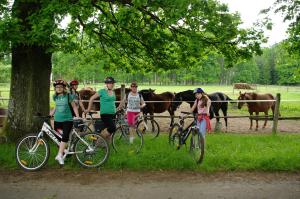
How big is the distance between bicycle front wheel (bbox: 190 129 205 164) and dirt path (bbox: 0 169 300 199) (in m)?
0.55

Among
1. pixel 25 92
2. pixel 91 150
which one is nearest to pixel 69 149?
pixel 91 150

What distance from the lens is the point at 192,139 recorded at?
7.98m

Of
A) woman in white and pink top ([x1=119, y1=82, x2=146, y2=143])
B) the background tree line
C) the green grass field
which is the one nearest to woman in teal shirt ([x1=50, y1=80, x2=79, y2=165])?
the green grass field

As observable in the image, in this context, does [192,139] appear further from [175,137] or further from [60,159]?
[60,159]

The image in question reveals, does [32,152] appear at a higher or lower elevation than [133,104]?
lower

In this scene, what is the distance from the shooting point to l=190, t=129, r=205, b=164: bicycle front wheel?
741cm

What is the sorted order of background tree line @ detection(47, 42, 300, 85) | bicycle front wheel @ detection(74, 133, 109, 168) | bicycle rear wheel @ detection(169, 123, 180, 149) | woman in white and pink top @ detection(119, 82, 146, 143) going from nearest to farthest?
1. bicycle front wheel @ detection(74, 133, 109, 168)
2. bicycle rear wheel @ detection(169, 123, 180, 149)
3. woman in white and pink top @ detection(119, 82, 146, 143)
4. background tree line @ detection(47, 42, 300, 85)

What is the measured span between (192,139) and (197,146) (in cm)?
30

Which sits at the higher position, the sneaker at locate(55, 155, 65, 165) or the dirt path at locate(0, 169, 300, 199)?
the sneaker at locate(55, 155, 65, 165)

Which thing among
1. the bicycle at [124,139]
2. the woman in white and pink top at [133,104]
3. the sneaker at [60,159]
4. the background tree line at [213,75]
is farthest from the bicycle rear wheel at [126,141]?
the background tree line at [213,75]

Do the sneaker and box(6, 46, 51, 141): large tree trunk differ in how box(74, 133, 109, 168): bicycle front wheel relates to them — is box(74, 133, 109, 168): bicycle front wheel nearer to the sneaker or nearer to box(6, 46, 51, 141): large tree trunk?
the sneaker

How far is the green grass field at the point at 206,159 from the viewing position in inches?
289

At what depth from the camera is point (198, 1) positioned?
8477 mm

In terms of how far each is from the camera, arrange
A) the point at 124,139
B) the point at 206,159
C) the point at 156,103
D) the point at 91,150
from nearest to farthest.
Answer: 1. the point at 91,150
2. the point at 206,159
3. the point at 124,139
4. the point at 156,103
